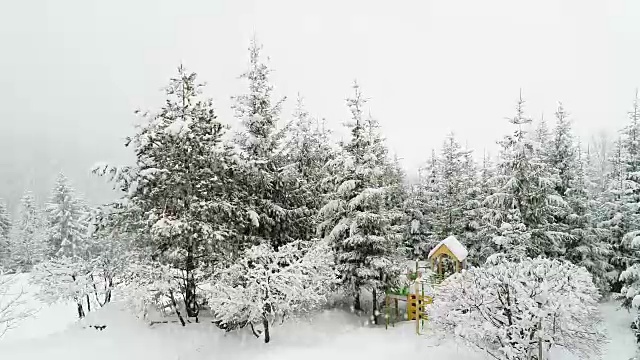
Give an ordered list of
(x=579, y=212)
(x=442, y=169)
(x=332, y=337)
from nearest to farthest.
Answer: (x=332, y=337) → (x=579, y=212) → (x=442, y=169)

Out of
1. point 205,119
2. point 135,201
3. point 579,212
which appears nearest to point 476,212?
point 579,212

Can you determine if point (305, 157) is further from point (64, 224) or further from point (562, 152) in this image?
point (64, 224)

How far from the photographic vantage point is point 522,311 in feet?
42.3

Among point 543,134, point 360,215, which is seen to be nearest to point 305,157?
point 360,215

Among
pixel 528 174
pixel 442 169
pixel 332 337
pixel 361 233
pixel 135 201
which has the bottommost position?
pixel 332 337

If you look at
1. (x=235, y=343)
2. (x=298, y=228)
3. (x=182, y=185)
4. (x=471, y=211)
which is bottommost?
(x=235, y=343)

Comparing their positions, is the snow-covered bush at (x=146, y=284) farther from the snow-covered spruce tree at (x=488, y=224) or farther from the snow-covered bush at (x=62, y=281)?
the snow-covered spruce tree at (x=488, y=224)

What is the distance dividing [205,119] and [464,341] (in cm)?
1339

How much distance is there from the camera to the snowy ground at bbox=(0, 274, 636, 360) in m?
15.8

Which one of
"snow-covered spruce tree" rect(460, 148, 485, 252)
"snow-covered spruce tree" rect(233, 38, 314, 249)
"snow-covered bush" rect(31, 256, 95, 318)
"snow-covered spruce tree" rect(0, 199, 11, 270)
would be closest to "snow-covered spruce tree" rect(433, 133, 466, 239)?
"snow-covered spruce tree" rect(460, 148, 485, 252)

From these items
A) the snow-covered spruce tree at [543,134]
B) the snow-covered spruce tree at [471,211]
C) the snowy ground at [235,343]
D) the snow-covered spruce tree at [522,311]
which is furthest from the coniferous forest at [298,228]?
the snow-covered spruce tree at [471,211]

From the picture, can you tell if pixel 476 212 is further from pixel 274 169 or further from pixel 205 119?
pixel 205 119

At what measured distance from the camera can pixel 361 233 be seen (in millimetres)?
20406

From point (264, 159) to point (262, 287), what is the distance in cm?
650
